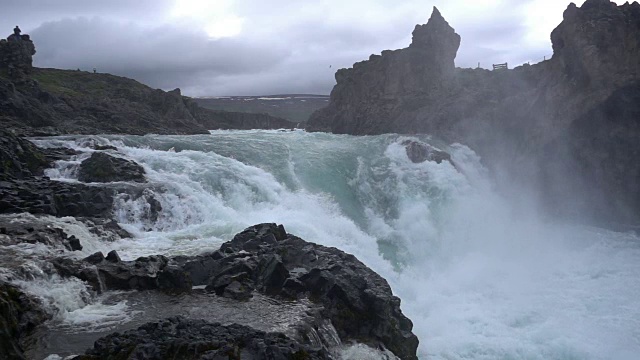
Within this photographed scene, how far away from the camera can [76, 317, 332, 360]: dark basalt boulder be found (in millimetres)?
8016

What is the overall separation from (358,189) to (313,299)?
1744 cm

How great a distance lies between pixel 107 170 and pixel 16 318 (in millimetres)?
13300

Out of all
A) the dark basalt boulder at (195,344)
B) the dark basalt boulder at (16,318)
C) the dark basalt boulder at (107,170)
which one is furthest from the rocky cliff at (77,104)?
the dark basalt boulder at (195,344)

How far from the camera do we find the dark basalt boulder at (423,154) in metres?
33.4

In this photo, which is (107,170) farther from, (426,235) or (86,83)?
(86,83)

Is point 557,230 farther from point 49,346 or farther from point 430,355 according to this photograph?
point 49,346

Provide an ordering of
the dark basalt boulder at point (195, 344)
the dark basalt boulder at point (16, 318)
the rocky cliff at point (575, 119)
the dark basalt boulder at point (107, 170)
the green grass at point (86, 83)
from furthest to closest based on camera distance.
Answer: the green grass at point (86, 83)
the rocky cliff at point (575, 119)
the dark basalt boulder at point (107, 170)
the dark basalt boulder at point (195, 344)
the dark basalt boulder at point (16, 318)

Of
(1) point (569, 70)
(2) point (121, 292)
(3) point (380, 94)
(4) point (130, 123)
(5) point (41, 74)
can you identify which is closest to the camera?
(2) point (121, 292)

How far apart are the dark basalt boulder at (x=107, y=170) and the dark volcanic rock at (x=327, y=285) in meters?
9.38

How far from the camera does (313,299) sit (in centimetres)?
1188

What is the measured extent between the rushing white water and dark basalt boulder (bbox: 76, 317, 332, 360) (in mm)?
2503

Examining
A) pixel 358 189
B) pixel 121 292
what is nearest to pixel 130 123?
pixel 358 189

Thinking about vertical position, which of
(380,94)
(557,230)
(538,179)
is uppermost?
(380,94)

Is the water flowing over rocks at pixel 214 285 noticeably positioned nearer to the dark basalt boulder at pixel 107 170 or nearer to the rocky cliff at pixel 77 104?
the dark basalt boulder at pixel 107 170
